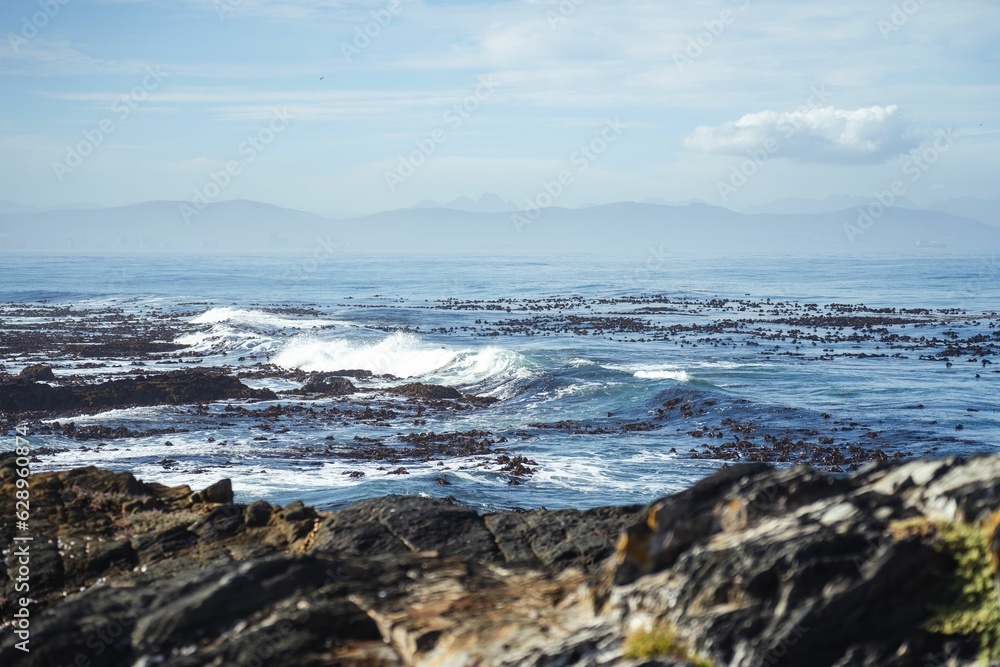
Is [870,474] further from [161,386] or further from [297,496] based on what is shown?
[161,386]

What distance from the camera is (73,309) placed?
8656cm

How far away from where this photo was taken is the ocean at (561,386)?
2802cm

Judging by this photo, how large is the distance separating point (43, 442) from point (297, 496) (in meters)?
13.0

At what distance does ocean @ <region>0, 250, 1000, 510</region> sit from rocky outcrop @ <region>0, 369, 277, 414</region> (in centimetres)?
130

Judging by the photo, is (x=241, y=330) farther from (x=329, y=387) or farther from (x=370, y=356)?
(x=329, y=387)

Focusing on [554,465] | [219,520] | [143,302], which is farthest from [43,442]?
[143,302]

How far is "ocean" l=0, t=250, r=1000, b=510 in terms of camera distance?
91.9ft

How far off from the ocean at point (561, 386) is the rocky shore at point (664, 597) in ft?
45.4

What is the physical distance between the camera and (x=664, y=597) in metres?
8.08

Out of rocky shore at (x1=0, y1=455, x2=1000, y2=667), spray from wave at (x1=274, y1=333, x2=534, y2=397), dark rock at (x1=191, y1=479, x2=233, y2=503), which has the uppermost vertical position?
rocky shore at (x1=0, y1=455, x2=1000, y2=667)

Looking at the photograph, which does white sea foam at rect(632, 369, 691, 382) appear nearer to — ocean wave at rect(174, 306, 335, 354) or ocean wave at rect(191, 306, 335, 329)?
ocean wave at rect(174, 306, 335, 354)

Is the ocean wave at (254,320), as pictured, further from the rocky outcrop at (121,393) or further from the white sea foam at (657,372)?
the white sea foam at (657,372)

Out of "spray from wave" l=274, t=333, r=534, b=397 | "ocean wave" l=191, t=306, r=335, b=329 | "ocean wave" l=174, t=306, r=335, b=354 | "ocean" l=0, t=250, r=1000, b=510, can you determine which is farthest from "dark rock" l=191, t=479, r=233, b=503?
"ocean wave" l=191, t=306, r=335, b=329

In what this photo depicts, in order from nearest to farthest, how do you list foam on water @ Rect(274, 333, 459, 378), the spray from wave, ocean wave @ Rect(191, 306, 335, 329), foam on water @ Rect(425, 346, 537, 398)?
foam on water @ Rect(425, 346, 537, 398), the spray from wave, foam on water @ Rect(274, 333, 459, 378), ocean wave @ Rect(191, 306, 335, 329)
